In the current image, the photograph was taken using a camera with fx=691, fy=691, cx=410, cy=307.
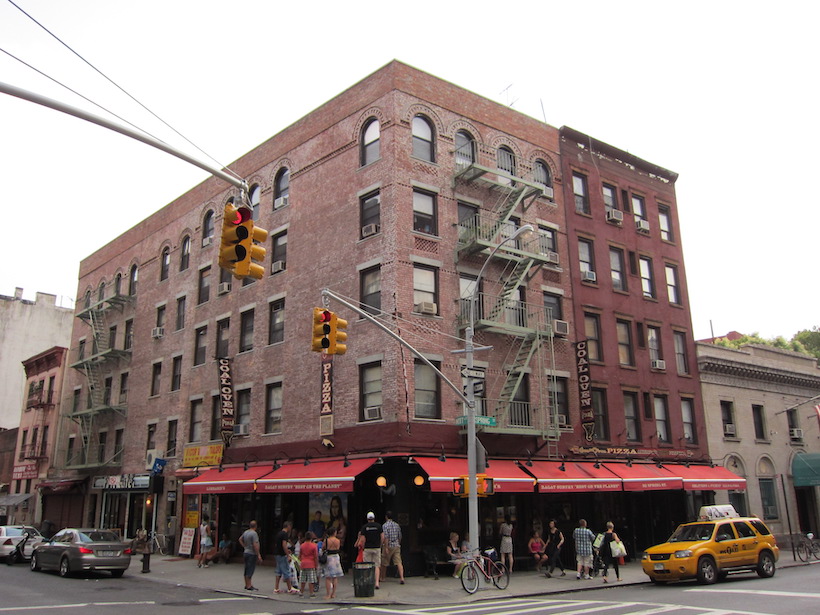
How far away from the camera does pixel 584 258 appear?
2923cm

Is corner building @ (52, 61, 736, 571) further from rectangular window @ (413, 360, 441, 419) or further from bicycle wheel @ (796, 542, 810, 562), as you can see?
bicycle wheel @ (796, 542, 810, 562)

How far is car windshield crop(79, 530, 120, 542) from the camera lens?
21.8 metres

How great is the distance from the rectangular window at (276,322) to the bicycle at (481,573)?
1225 centimetres

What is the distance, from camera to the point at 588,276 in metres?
28.7

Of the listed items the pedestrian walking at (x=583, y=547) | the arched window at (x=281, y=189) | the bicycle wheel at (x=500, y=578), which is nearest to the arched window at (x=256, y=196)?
the arched window at (x=281, y=189)

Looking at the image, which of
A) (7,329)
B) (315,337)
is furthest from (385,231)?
(7,329)

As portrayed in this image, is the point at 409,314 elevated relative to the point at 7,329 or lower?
lower

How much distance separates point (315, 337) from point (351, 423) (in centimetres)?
864

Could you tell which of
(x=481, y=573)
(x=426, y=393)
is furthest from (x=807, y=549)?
(x=426, y=393)

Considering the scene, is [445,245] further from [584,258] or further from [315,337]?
[315,337]

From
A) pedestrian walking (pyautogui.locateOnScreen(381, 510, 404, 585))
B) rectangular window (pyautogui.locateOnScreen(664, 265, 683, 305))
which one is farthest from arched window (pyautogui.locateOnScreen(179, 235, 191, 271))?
rectangular window (pyautogui.locateOnScreen(664, 265, 683, 305))

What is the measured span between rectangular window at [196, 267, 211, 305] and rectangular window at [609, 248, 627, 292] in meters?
18.5

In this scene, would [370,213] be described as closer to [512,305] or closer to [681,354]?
[512,305]

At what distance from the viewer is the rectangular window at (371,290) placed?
23219mm
